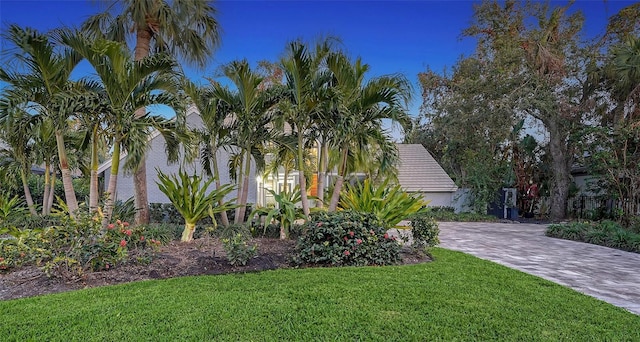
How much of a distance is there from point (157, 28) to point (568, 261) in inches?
431

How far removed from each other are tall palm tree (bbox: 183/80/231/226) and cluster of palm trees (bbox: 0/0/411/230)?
3 centimetres

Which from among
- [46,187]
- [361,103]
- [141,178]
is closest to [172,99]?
[141,178]

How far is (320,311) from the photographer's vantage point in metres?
3.82

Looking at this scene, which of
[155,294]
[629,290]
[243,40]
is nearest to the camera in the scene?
[155,294]

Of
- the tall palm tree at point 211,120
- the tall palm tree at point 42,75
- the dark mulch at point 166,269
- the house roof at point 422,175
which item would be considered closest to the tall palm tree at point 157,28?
the tall palm tree at point 211,120

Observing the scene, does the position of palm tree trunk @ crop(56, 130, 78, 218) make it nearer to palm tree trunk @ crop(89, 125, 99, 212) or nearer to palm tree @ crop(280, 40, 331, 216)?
palm tree trunk @ crop(89, 125, 99, 212)

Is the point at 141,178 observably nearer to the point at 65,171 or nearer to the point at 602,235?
the point at 65,171

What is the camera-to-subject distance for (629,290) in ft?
16.9

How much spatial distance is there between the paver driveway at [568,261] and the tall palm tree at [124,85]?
22.9 ft

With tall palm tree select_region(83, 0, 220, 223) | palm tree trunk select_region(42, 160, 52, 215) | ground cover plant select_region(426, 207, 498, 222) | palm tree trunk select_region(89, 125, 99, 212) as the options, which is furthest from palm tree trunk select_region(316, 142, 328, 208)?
ground cover plant select_region(426, 207, 498, 222)

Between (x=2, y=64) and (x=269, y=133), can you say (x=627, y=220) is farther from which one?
(x=2, y=64)

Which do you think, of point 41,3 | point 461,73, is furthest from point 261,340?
point 461,73

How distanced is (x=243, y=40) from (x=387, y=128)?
6.07 metres

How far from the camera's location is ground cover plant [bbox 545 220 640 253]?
891 cm
